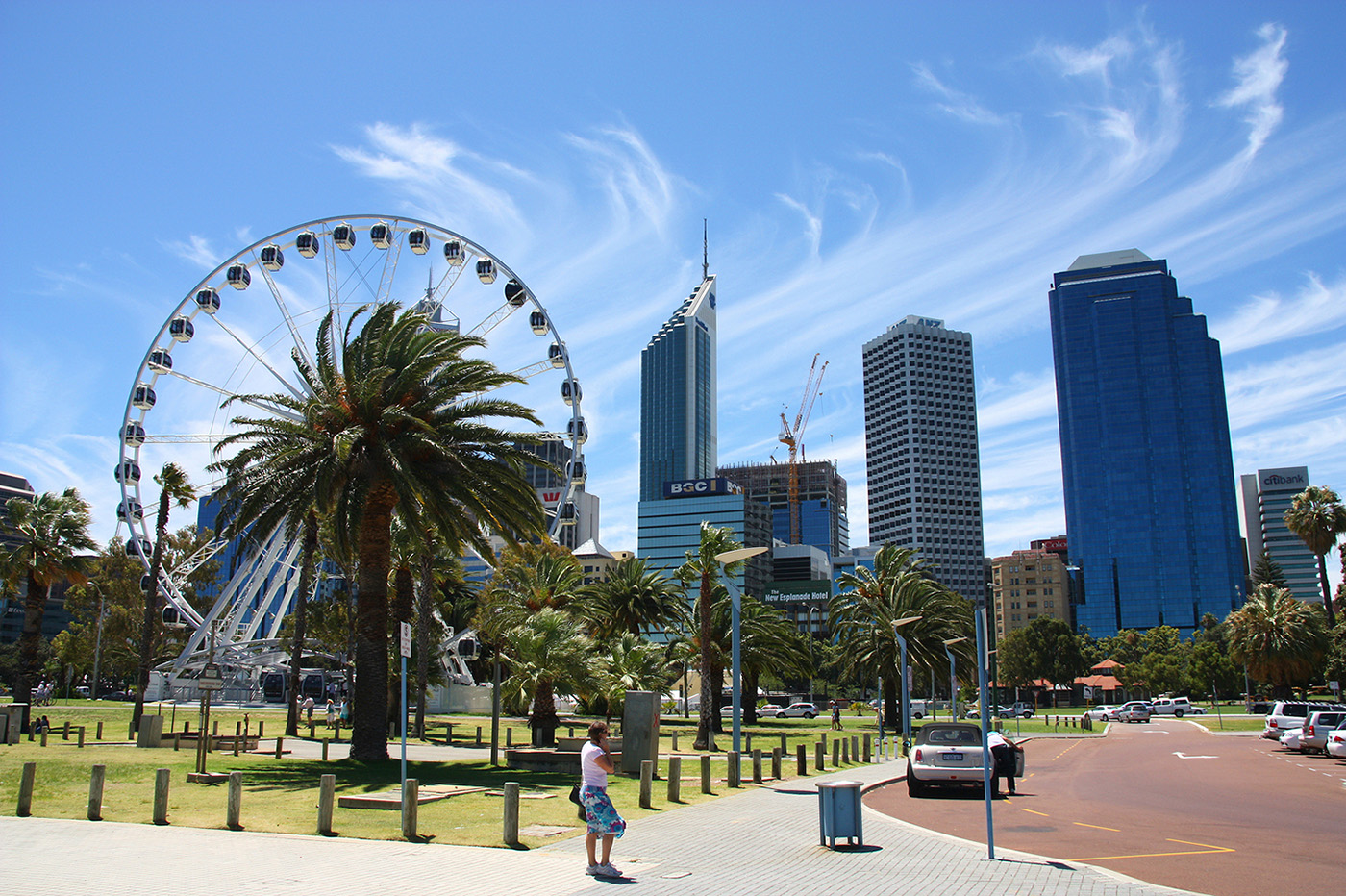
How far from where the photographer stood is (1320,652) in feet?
208

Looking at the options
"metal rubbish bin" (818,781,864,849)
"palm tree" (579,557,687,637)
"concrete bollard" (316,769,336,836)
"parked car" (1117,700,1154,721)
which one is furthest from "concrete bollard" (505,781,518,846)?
"parked car" (1117,700,1154,721)

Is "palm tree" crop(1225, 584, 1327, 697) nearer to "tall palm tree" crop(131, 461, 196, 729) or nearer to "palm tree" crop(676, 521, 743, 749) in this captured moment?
"palm tree" crop(676, 521, 743, 749)

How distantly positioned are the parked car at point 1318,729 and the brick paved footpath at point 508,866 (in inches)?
1095

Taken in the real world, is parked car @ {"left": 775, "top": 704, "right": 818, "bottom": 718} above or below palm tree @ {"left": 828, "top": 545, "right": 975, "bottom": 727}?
below

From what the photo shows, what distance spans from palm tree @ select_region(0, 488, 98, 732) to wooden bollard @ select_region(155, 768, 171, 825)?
27.8 m

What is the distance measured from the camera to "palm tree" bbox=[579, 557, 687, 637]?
53.2 meters

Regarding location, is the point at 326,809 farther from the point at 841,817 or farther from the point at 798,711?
the point at 798,711

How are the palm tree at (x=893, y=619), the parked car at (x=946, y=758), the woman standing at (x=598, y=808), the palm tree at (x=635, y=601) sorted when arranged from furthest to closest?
the palm tree at (x=635, y=601) < the palm tree at (x=893, y=619) < the parked car at (x=946, y=758) < the woman standing at (x=598, y=808)

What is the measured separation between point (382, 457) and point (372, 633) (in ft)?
14.2

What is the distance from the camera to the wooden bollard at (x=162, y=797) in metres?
13.7

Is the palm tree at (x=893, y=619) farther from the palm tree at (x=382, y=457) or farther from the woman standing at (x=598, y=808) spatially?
the woman standing at (x=598, y=808)

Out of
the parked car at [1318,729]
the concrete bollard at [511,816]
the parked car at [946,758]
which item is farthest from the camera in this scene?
A: the parked car at [1318,729]

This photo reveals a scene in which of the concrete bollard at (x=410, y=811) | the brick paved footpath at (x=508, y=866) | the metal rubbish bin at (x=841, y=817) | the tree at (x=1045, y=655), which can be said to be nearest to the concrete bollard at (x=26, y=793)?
the brick paved footpath at (x=508, y=866)

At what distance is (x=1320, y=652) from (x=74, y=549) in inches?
2779
